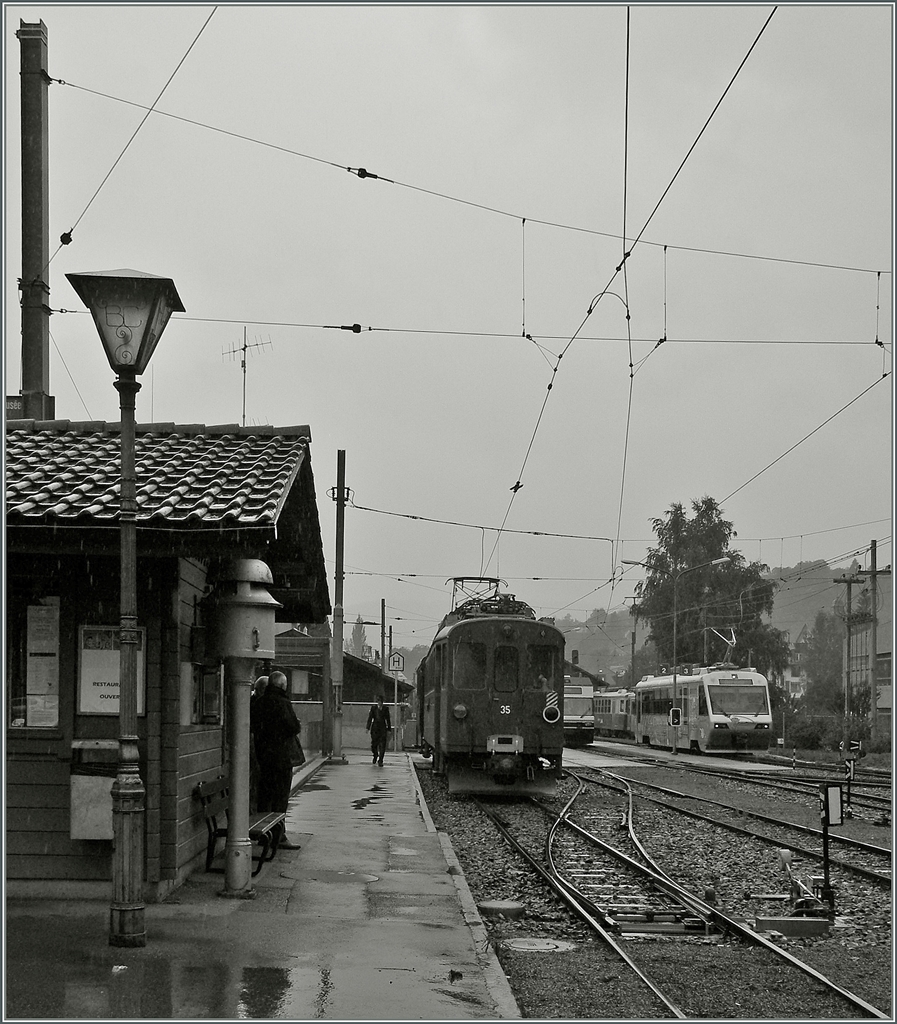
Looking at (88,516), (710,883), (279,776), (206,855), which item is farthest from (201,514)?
(710,883)

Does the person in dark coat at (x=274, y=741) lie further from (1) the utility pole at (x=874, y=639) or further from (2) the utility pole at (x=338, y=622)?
(1) the utility pole at (x=874, y=639)

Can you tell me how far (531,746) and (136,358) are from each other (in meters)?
13.9

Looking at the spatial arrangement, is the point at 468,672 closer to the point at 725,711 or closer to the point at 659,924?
the point at 659,924

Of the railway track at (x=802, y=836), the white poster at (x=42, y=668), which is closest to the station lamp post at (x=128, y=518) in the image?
the white poster at (x=42, y=668)

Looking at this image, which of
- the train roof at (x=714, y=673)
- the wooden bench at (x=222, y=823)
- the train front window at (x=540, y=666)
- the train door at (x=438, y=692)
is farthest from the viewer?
the train roof at (x=714, y=673)

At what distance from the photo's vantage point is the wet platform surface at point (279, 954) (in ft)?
21.8

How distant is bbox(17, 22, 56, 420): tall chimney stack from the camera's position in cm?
1376

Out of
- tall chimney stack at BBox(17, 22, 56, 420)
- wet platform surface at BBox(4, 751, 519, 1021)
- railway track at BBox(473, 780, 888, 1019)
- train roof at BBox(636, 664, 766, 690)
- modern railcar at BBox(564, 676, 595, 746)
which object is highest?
tall chimney stack at BBox(17, 22, 56, 420)

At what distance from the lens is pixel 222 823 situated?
38.2ft

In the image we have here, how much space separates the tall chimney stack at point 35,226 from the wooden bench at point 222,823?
480cm

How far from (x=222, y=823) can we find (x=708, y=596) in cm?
5863

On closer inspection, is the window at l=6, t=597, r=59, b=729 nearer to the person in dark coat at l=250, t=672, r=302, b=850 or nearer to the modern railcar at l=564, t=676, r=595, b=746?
the person in dark coat at l=250, t=672, r=302, b=850

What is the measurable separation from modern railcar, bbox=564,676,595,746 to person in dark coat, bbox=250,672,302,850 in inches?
1490

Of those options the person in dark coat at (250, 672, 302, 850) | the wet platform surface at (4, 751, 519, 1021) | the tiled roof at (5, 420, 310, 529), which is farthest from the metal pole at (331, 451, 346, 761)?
the tiled roof at (5, 420, 310, 529)
